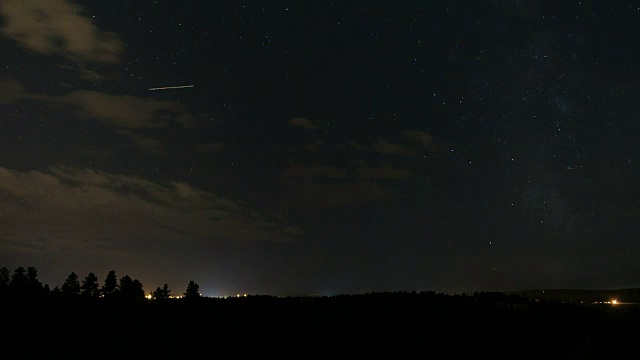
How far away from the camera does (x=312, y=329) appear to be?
57.0 ft

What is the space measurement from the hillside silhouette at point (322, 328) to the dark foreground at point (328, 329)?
3cm

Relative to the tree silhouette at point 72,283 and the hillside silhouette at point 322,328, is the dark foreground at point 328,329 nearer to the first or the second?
the hillside silhouette at point 322,328

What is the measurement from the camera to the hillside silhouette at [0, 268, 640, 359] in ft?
51.5

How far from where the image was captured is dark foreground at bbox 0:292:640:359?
51.3 feet

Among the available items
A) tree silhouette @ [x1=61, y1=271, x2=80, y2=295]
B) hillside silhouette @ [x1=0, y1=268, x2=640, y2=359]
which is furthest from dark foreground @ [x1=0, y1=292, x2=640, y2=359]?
tree silhouette @ [x1=61, y1=271, x2=80, y2=295]

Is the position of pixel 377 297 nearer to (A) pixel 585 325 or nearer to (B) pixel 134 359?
(A) pixel 585 325

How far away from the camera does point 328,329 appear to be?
56.6ft

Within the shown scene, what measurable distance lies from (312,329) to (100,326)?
6.97 m

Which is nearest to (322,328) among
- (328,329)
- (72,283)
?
(328,329)

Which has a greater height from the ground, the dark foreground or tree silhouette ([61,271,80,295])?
tree silhouette ([61,271,80,295])

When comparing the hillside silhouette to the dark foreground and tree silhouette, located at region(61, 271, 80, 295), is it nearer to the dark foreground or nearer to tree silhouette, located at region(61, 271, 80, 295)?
the dark foreground

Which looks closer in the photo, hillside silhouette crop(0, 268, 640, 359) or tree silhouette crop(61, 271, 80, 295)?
hillside silhouette crop(0, 268, 640, 359)

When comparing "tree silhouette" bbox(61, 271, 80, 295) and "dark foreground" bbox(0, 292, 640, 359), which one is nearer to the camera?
"dark foreground" bbox(0, 292, 640, 359)

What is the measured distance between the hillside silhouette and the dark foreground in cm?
3
